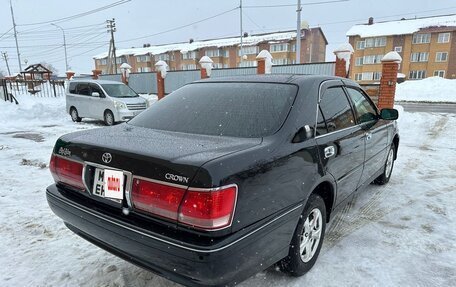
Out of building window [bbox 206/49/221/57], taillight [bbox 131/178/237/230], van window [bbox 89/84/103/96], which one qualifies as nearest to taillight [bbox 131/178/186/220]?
taillight [bbox 131/178/237/230]

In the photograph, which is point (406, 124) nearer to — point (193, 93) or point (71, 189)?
point (193, 93)

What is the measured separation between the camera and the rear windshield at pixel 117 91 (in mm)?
11875

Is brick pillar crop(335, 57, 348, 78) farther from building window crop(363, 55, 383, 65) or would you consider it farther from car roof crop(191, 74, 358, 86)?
building window crop(363, 55, 383, 65)

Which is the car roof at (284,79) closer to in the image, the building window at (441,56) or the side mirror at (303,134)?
the side mirror at (303,134)

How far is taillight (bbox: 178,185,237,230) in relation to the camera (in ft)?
5.48

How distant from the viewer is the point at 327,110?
111 inches

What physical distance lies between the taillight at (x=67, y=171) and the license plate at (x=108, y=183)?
209 mm

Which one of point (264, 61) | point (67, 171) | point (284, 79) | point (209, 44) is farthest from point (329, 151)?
point (209, 44)

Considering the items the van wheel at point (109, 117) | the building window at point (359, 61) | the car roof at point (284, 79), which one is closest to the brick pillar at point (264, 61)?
the van wheel at point (109, 117)

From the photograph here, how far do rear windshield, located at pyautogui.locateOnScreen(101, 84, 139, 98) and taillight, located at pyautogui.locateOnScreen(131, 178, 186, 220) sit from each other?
1071cm

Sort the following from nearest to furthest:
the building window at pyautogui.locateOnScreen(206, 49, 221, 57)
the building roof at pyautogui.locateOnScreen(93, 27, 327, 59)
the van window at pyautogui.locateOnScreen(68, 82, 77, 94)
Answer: the van window at pyautogui.locateOnScreen(68, 82, 77, 94) < the building roof at pyautogui.locateOnScreen(93, 27, 327, 59) < the building window at pyautogui.locateOnScreen(206, 49, 221, 57)

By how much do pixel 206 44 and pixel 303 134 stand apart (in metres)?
58.4

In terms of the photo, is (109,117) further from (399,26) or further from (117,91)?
(399,26)

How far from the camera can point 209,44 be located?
57188 millimetres
